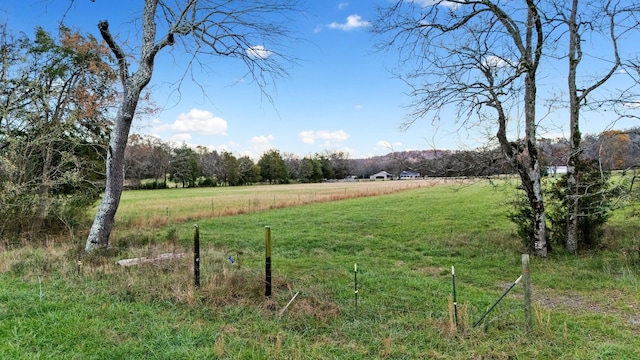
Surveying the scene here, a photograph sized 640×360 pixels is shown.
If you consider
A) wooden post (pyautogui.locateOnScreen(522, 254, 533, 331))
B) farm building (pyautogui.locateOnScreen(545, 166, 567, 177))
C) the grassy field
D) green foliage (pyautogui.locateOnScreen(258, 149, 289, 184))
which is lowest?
the grassy field

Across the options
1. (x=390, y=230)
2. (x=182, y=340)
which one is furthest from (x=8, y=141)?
(x=390, y=230)

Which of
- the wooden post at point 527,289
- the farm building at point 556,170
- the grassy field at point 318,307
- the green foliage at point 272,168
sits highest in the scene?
the green foliage at point 272,168

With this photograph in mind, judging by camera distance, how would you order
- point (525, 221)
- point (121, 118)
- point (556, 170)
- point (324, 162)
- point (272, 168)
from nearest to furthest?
point (121, 118), point (556, 170), point (525, 221), point (272, 168), point (324, 162)

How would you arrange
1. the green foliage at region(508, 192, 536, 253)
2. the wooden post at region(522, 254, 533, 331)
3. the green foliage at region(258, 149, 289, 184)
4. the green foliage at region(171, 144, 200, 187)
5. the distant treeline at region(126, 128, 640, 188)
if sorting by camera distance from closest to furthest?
the wooden post at region(522, 254, 533, 331) < the distant treeline at region(126, 128, 640, 188) < the green foliage at region(508, 192, 536, 253) < the green foliage at region(171, 144, 200, 187) < the green foliage at region(258, 149, 289, 184)

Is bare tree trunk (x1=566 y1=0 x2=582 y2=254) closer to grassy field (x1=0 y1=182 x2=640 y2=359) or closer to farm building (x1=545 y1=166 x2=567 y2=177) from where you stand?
farm building (x1=545 y1=166 x2=567 y2=177)

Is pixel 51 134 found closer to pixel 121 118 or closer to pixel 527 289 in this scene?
pixel 121 118

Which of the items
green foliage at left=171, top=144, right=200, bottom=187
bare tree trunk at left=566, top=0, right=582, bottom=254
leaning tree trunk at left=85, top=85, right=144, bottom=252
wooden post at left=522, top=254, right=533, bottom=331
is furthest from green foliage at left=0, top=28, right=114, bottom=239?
green foliage at left=171, top=144, right=200, bottom=187

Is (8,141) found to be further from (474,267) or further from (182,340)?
(474,267)

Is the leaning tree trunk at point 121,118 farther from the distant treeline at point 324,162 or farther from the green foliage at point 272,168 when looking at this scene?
the green foliage at point 272,168

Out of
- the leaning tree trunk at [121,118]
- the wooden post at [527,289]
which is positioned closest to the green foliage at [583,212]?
the wooden post at [527,289]

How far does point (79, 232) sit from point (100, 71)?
6529 millimetres

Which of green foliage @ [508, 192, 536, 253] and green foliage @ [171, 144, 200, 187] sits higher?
green foliage @ [171, 144, 200, 187]

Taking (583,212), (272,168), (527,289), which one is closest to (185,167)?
(272,168)

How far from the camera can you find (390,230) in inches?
599
